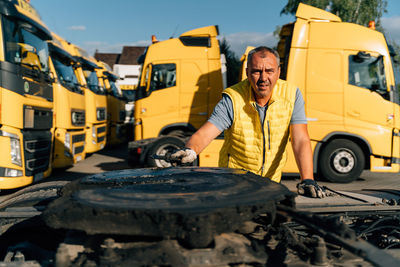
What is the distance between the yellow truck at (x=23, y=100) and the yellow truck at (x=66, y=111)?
79 cm

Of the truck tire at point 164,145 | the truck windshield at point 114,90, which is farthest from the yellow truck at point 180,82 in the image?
the truck windshield at point 114,90

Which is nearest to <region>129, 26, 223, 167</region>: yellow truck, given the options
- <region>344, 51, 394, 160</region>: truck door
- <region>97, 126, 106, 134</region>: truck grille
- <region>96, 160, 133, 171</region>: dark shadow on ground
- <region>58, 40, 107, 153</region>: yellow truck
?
<region>96, 160, 133, 171</region>: dark shadow on ground

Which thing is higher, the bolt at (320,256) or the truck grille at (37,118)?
the truck grille at (37,118)

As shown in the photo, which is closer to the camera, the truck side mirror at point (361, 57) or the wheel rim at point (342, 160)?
the truck side mirror at point (361, 57)

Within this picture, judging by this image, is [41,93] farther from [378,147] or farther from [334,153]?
[378,147]

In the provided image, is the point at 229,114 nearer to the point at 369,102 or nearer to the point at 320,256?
the point at 320,256

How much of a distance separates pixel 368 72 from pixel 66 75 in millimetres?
6621

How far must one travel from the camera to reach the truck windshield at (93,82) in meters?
11.7

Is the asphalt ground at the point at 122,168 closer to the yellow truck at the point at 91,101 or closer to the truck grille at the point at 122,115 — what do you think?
the yellow truck at the point at 91,101

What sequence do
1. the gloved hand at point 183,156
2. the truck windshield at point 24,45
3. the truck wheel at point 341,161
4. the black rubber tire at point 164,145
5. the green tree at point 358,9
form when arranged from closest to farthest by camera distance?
the gloved hand at point 183,156
the truck windshield at point 24,45
the truck wheel at point 341,161
the black rubber tire at point 164,145
the green tree at point 358,9

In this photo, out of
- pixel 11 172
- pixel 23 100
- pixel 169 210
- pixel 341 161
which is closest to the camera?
pixel 169 210

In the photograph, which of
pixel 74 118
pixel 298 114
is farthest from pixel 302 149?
pixel 74 118

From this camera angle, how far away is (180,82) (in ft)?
29.1

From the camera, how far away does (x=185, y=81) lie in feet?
29.1
